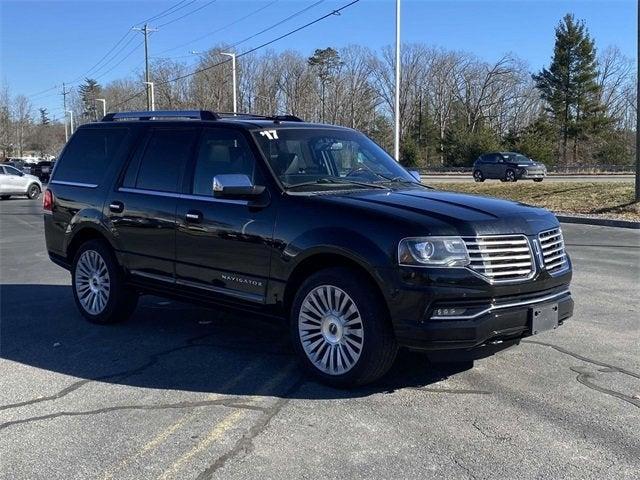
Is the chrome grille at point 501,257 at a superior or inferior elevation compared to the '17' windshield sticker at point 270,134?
inferior

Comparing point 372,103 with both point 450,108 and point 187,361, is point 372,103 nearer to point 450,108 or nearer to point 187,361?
point 450,108

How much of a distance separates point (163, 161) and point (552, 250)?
3.36 m

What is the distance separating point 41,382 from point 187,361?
3.53 feet

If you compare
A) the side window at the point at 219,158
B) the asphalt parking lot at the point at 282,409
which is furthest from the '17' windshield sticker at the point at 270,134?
the asphalt parking lot at the point at 282,409

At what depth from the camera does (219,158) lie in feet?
18.2

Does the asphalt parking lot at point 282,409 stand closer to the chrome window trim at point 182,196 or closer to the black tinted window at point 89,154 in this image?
the chrome window trim at point 182,196

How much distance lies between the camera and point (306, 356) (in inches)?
190

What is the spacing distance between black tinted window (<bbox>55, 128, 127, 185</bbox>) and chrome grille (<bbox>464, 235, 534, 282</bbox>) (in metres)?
3.81

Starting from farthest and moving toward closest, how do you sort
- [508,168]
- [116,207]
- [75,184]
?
[508,168], [75,184], [116,207]

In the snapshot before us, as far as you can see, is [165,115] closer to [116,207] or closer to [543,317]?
[116,207]

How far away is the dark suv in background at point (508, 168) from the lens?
1404 inches

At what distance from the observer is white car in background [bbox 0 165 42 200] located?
2956 centimetres

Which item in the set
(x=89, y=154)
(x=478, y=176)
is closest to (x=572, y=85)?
(x=478, y=176)

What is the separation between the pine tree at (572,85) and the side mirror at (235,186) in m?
59.2
